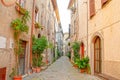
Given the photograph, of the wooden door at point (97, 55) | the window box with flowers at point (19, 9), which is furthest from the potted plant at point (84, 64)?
the window box with flowers at point (19, 9)

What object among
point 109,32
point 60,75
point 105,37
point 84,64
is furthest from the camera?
point 84,64

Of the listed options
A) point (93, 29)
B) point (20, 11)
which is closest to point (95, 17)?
point (93, 29)

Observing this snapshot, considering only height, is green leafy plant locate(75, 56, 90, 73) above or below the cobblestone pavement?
above

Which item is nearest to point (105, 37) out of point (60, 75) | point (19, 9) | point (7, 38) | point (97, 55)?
point (97, 55)

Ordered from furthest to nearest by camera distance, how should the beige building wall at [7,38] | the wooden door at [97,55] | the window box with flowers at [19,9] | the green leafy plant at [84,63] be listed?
the green leafy plant at [84,63]
the wooden door at [97,55]
the window box with flowers at [19,9]
the beige building wall at [7,38]

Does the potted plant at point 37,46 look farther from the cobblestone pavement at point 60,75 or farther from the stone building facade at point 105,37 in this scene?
the stone building facade at point 105,37

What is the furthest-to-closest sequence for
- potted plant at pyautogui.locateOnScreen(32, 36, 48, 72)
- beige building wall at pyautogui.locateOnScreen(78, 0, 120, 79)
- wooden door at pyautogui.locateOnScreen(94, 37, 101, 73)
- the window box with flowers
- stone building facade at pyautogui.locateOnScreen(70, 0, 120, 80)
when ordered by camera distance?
potted plant at pyautogui.locateOnScreen(32, 36, 48, 72), wooden door at pyautogui.locateOnScreen(94, 37, 101, 73), the window box with flowers, stone building facade at pyautogui.locateOnScreen(70, 0, 120, 80), beige building wall at pyautogui.locateOnScreen(78, 0, 120, 79)

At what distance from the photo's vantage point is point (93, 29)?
453 inches

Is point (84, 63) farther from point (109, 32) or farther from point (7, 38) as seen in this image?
point (7, 38)

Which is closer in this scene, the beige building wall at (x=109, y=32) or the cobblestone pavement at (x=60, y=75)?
the beige building wall at (x=109, y=32)

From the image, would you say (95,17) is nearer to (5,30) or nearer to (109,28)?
(109,28)

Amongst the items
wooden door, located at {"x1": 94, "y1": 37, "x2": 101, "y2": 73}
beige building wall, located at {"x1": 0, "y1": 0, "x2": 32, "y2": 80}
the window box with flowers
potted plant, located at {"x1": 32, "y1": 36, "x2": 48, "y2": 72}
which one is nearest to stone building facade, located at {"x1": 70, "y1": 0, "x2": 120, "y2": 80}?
wooden door, located at {"x1": 94, "y1": 37, "x2": 101, "y2": 73}

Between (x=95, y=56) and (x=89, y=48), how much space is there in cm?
88

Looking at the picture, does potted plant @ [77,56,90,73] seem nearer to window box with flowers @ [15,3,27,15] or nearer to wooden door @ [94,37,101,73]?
wooden door @ [94,37,101,73]
